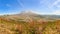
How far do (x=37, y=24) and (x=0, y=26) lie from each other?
1.63m

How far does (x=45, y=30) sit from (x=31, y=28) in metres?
0.59

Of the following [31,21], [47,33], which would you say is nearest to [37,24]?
[31,21]

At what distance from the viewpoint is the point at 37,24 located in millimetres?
6008

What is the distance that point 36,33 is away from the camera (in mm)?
5551

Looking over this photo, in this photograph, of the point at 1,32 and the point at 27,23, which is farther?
the point at 27,23

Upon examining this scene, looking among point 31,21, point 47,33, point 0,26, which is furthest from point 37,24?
point 0,26

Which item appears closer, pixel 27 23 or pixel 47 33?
pixel 47 33

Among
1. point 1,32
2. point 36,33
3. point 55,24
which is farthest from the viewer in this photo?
point 55,24

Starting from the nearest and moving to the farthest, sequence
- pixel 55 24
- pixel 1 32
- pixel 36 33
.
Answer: pixel 1 32 < pixel 36 33 < pixel 55 24

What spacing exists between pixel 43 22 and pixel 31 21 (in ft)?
1.95

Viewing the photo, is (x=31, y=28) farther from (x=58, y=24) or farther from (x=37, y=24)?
(x=58, y=24)

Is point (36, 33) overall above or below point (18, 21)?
below

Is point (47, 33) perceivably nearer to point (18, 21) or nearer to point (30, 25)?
point (30, 25)

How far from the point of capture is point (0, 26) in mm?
5402
